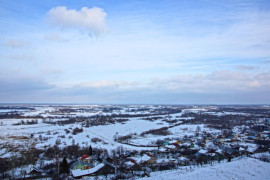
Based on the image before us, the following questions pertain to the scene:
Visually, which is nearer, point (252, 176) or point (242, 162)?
point (252, 176)

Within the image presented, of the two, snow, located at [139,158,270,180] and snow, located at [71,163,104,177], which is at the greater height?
snow, located at [139,158,270,180]

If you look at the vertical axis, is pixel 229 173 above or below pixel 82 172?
above

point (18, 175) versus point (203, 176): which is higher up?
point (203, 176)

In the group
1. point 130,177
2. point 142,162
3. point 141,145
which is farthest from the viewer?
point 141,145

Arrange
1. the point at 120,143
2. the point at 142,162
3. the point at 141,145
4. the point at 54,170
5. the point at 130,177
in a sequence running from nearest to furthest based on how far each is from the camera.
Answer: the point at 130,177 < the point at 54,170 < the point at 142,162 < the point at 141,145 < the point at 120,143

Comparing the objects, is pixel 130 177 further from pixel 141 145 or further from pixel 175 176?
pixel 141 145

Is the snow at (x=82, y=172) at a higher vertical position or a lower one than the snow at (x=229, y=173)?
lower

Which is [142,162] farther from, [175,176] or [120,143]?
[120,143]

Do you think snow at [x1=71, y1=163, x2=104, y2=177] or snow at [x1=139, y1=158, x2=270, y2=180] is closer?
snow at [x1=139, y1=158, x2=270, y2=180]

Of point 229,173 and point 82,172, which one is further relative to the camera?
point 82,172

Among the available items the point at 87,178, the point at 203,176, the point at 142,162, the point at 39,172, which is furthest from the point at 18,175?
the point at 203,176

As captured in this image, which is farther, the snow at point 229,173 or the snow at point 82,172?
the snow at point 82,172
